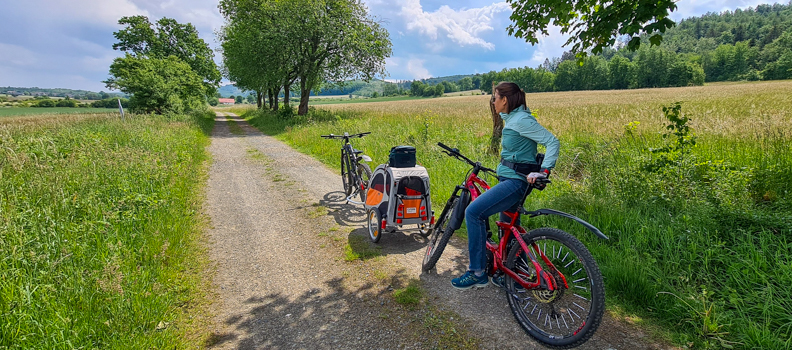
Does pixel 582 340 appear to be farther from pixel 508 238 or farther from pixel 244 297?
pixel 244 297

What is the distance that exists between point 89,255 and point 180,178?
4.79 metres

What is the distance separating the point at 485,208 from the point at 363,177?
13.5 feet

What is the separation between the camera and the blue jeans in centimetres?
311

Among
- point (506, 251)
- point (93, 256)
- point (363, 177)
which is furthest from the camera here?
point (363, 177)

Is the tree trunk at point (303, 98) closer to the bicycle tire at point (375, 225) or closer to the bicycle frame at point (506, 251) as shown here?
the bicycle tire at point (375, 225)

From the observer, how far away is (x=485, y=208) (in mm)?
3203

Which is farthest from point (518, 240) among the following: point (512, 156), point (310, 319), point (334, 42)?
point (334, 42)

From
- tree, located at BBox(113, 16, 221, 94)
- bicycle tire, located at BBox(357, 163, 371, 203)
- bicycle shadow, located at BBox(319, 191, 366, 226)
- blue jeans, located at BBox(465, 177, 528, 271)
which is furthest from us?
tree, located at BBox(113, 16, 221, 94)

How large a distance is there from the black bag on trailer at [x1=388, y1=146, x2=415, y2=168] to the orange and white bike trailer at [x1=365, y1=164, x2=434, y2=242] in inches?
3.0

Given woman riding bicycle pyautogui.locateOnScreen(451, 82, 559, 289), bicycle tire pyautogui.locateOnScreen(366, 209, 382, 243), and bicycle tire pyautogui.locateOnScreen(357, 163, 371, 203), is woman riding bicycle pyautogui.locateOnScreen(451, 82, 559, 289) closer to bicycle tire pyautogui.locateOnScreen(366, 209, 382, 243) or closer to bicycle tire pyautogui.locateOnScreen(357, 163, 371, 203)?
bicycle tire pyautogui.locateOnScreen(366, 209, 382, 243)

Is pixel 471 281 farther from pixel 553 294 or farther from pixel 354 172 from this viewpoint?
pixel 354 172

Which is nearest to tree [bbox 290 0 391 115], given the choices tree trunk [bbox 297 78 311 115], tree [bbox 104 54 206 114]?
tree trunk [bbox 297 78 311 115]

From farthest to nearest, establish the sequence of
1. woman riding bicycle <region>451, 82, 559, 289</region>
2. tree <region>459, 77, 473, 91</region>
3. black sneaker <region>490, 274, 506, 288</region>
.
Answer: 1. tree <region>459, 77, 473, 91</region>
2. black sneaker <region>490, 274, 506, 288</region>
3. woman riding bicycle <region>451, 82, 559, 289</region>

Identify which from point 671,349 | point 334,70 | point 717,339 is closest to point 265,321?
point 671,349
